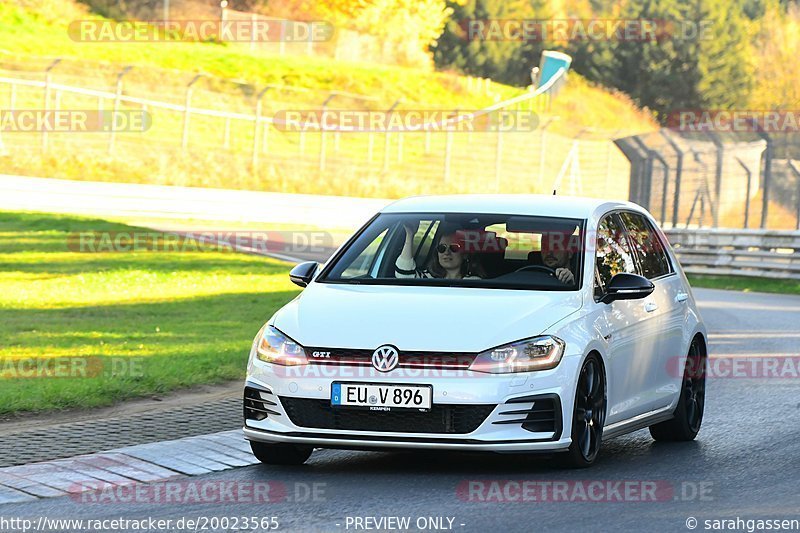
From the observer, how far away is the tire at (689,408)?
10250 millimetres

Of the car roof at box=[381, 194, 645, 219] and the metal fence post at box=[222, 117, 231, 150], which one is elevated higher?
A: the car roof at box=[381, 194, 645, 219]

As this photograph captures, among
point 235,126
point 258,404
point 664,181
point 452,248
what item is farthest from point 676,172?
point 258,404

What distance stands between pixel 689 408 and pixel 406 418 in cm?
289

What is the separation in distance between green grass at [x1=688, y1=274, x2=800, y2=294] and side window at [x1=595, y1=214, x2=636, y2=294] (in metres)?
19.4

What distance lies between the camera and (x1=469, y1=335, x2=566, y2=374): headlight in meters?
8.15

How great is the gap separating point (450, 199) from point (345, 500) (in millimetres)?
2772

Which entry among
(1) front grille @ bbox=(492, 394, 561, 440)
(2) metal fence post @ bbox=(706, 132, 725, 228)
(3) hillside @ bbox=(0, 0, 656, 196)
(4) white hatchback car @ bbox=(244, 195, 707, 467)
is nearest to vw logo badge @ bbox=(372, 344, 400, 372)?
(4) white hatchback car @ bbox=(244, 195, 707, 467)

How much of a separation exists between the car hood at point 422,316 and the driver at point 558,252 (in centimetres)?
32

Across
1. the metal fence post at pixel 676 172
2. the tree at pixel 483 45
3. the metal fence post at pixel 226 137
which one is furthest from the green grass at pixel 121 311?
the tree at pixel 483 45

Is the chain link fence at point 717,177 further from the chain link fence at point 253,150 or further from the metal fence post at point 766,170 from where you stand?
the chain link fence at point 253,150

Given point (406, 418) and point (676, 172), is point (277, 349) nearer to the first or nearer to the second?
point (406, 418)

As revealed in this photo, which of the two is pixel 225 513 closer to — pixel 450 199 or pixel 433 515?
pixel 433 515

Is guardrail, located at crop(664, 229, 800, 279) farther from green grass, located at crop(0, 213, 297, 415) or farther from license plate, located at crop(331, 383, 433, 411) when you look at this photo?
license plate, located at crop(331, 383, 433, 411)

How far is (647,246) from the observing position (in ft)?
34.5
